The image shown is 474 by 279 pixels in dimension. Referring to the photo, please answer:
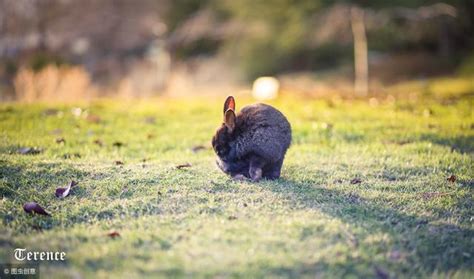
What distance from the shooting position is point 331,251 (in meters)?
3.59

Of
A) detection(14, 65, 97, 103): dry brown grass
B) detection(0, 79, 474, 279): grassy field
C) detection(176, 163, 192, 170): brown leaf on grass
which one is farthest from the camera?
detection(14, 65, 97, 103): dry brown grass

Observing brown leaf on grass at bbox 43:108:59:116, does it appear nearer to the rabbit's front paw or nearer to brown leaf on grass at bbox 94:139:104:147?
brown leaf on grass at bbox 94:139:104:147

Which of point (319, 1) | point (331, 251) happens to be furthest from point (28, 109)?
point (319, 1)

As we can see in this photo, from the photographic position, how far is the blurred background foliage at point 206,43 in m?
19.0

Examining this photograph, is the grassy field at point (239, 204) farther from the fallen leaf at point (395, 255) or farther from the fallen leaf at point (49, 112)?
the fallen leaf at point (49, 112)

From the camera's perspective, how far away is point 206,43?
1038 inches

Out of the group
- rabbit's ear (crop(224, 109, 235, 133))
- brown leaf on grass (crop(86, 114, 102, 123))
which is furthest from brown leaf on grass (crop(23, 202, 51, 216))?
brown leaf on grass (crop(86, 114, 102, 123))

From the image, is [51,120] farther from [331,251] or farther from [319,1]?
[319,1]

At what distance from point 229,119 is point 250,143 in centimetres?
33

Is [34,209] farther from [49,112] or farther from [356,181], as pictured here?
[49,112]

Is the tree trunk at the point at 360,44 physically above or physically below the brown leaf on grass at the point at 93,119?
above

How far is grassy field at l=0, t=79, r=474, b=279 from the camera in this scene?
11.4 ft

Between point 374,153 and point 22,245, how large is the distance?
15.3 ft

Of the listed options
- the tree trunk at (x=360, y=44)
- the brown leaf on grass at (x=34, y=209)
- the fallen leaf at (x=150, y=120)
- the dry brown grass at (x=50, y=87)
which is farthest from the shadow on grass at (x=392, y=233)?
the dry brown grass at (x=50, y=87)
